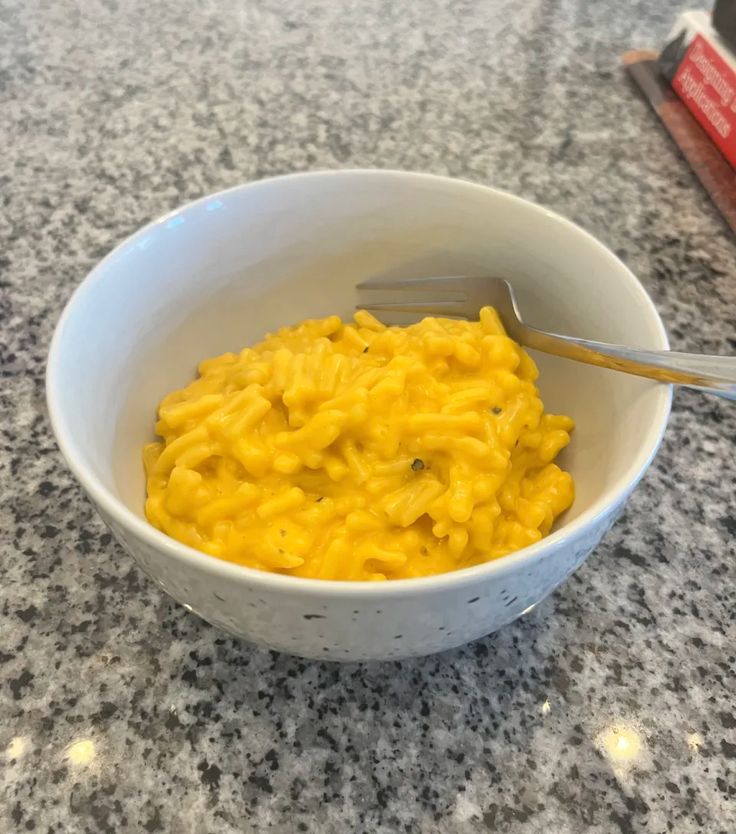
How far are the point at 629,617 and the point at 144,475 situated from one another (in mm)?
502

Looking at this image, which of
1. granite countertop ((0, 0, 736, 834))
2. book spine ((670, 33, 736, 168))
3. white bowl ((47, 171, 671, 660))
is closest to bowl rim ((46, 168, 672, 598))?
white bowl ((47, 171, 671, 660))

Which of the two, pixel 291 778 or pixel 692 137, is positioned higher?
pixel 692 137

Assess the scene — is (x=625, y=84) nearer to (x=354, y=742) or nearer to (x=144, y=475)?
(x=144, y=475)

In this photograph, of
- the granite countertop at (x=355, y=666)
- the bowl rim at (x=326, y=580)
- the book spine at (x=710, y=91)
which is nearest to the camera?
the bowl rim at (x=326, y=580)

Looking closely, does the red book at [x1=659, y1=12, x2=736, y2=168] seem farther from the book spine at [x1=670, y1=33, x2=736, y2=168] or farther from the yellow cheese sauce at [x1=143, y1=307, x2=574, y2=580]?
the yellow cheese sauce at [x1=143, y1=307, x2=574, y2=580]

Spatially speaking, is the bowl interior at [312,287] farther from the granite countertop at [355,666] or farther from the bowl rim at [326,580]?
the granite countertop at [355,666]

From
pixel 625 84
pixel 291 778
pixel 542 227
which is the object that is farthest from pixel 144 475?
pixel 625 84

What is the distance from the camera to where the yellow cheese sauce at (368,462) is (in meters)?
0.68

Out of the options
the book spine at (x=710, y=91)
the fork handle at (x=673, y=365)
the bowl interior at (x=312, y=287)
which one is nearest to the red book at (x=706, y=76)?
the book spine at (x=710, y=91)

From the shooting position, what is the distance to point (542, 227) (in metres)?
0.83

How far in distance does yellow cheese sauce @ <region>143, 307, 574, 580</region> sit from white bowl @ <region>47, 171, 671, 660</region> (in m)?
0.05

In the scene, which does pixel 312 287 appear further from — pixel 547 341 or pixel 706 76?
pixel 706 76

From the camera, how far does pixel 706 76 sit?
1325mm

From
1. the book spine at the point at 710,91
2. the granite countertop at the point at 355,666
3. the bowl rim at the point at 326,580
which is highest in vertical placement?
the book spine at the point at 710,91
